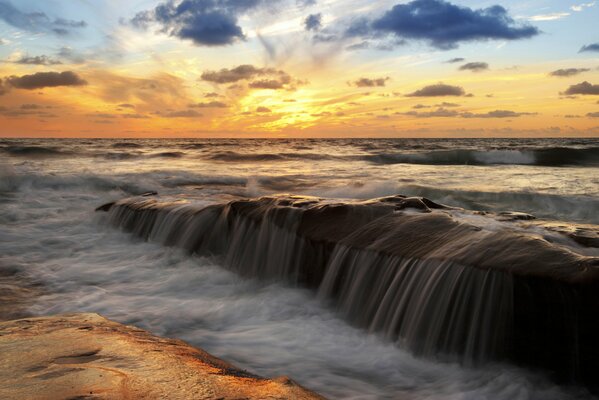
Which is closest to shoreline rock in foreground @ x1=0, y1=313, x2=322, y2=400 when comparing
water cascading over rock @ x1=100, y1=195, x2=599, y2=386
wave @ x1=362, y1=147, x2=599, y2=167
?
water cascading over rock @ x1=100, y1=195, x2=599, y2=386

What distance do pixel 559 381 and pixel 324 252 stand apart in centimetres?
254

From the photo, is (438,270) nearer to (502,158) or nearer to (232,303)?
(232,303)

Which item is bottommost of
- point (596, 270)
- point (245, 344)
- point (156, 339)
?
point (245, 344)

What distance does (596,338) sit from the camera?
3.10m

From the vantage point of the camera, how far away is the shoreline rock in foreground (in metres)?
2.12

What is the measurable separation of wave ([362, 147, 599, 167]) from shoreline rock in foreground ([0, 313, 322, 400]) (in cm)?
2637

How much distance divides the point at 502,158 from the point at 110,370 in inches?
1220

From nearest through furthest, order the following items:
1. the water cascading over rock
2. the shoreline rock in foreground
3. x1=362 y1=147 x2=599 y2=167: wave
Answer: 1. the shoreline rock in foreground
2. the water cascading over rock
3. x1=362 y1=147 x2=599 y2=167: wave

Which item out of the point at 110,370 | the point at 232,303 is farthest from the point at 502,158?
the point at 110,370

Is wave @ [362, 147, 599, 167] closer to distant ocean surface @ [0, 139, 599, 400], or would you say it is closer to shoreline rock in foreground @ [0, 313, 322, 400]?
distant ocean surface @ [0, 139, 599, 400]

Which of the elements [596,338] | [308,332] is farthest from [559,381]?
[308,332]

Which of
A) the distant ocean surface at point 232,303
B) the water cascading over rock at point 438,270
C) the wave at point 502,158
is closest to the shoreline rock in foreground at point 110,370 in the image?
the distant ocean surface at point 232,303

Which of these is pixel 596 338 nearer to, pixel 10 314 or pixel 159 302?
pixel 159 302

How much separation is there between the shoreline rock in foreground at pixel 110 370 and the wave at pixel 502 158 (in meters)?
26.4
